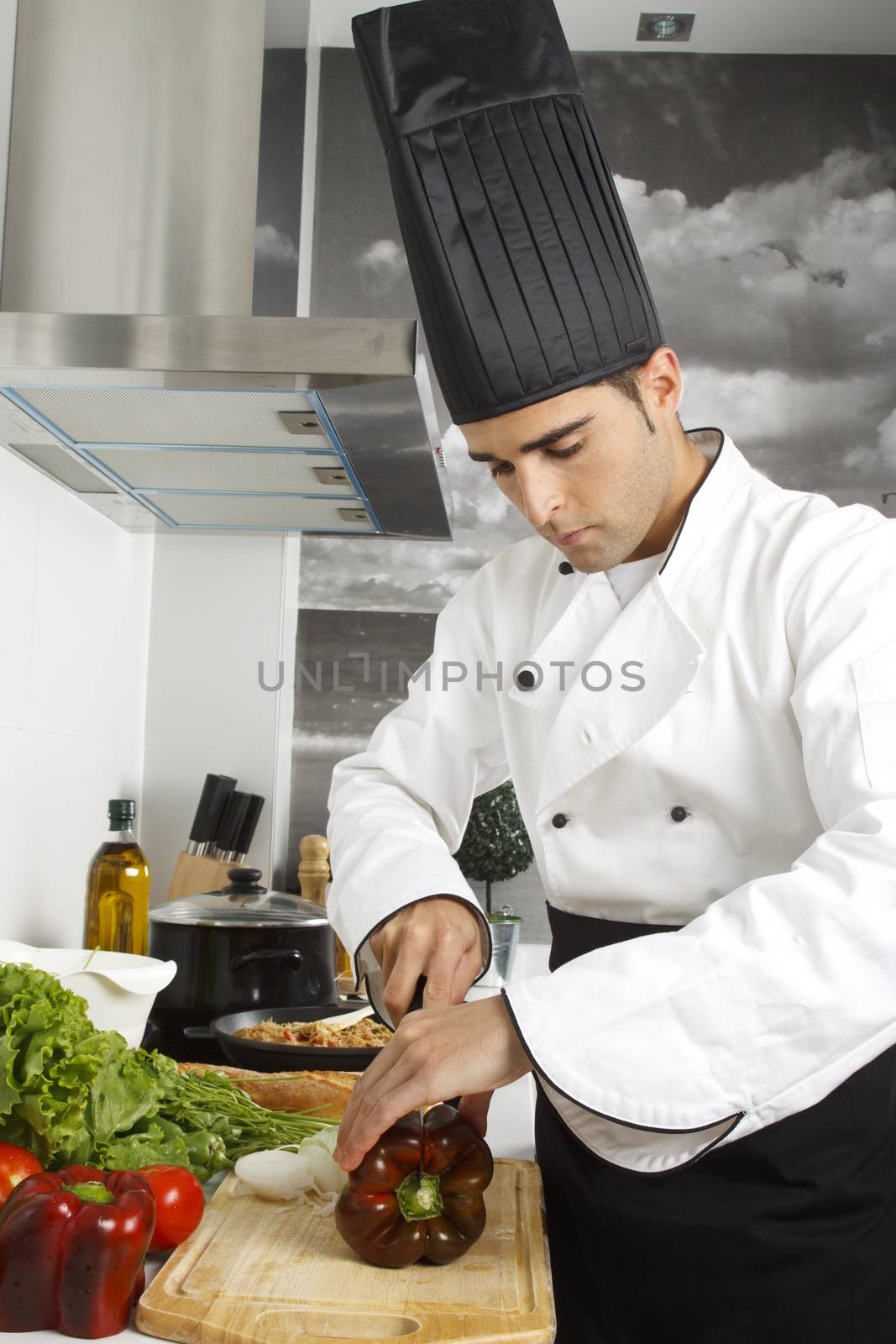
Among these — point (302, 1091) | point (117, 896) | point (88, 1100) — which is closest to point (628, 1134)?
point (88, 1100)

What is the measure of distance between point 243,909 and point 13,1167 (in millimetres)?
767

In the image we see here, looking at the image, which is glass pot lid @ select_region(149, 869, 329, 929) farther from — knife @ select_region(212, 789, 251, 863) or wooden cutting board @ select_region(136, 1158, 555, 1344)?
wooden cutting board @ select_region(136, 1158, 555, 1344)

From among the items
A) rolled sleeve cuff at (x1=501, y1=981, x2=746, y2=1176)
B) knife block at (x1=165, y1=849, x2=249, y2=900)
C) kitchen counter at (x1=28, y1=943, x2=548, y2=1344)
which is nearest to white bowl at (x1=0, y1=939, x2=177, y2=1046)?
kitchen counter at (x1=28, y1=943, x2=548, y2=1344)

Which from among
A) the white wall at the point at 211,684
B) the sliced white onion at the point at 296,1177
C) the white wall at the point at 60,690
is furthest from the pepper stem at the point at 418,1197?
the white wall at the point at 211,684

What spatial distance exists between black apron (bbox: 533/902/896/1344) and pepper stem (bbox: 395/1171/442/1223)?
0.14m

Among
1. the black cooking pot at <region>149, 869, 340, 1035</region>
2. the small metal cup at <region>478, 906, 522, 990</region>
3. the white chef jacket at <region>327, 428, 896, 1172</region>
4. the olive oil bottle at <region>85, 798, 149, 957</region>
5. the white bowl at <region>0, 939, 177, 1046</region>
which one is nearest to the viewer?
the white chef jacket at <region>327, 428, 896, 1172</region>

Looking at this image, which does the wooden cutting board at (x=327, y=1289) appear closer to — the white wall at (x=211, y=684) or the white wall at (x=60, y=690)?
the white wall at (x=60, y=690)

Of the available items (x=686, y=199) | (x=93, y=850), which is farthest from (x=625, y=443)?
(x=686, y=199)

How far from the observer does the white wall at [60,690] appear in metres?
1.55

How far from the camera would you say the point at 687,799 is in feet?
2.97

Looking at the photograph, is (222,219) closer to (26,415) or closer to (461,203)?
(26,415)

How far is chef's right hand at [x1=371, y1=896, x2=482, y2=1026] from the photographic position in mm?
895

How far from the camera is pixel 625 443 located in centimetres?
94

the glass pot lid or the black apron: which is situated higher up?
the glass pot lid
